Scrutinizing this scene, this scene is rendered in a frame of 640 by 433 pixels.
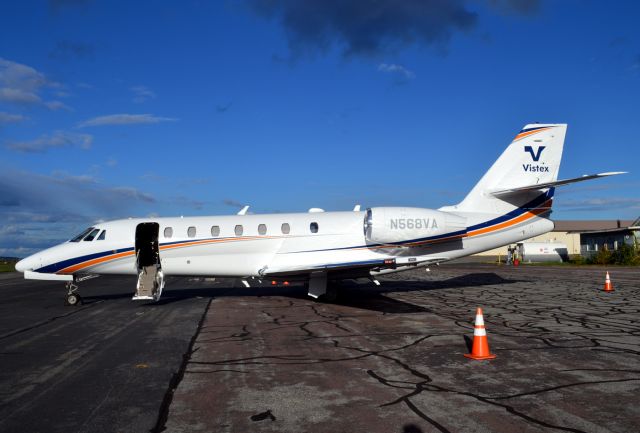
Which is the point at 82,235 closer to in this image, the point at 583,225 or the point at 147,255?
the point at 147,255

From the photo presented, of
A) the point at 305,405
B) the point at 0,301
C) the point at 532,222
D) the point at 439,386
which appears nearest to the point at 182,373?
the point at 305,405

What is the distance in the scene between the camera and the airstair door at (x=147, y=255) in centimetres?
1681

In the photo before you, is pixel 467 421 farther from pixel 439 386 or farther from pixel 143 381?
pixel 143 381

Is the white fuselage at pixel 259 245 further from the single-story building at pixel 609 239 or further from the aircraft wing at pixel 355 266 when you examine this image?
the single-story building at pixel 609 239

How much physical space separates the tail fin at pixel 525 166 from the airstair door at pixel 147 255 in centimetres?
1016

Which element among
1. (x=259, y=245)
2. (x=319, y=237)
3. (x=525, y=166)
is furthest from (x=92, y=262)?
(x=525, y=166)

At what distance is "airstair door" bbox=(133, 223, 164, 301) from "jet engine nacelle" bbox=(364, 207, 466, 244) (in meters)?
6.87

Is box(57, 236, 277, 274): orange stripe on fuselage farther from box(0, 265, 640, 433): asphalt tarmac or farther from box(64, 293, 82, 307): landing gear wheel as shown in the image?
box(0, 265, 640, 433): asphalt tarmac

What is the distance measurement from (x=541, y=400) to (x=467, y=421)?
1219 millimetres

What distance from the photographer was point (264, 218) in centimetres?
1716

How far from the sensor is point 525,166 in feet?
56.5

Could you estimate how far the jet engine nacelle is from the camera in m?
15.8

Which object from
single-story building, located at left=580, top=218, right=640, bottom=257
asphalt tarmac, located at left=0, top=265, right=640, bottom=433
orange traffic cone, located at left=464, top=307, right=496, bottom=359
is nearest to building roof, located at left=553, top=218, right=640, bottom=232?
single-story building, located at left=580, top=218, right=640, bottom=257

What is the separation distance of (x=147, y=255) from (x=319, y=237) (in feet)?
19.6
